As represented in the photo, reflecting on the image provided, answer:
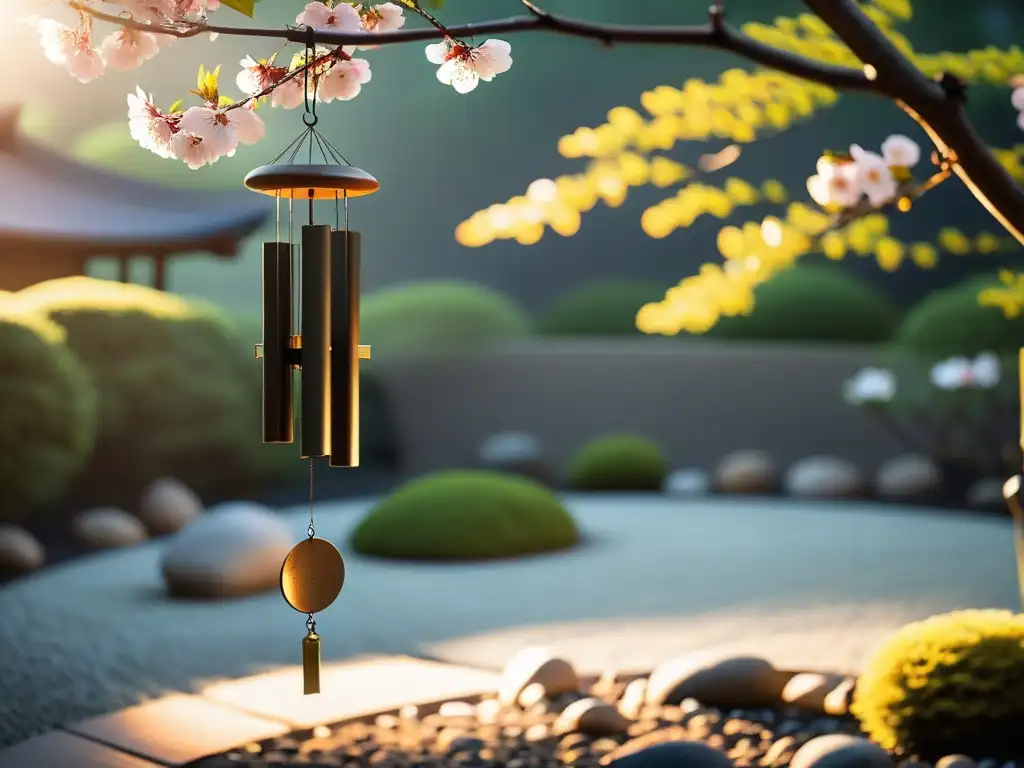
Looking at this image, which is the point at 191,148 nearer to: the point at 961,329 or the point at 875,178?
the point at 875,178

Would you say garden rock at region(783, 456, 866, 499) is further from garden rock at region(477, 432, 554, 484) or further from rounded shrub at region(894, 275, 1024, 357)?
garden rock at region(477, 432, 554, 484)

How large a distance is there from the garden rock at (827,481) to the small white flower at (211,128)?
30.8 feet

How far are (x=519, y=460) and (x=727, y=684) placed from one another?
321 inches

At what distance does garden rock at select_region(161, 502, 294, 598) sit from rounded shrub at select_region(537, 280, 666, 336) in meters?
9.15

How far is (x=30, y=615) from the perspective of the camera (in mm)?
6152

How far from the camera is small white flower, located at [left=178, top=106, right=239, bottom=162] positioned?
251 cm

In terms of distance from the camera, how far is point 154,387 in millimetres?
9922

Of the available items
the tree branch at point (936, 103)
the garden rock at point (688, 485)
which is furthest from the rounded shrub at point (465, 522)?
the tree branch at point (936, 103)

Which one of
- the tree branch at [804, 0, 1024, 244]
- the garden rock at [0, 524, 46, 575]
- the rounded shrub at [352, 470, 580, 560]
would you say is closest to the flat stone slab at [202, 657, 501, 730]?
the tree branch at [804, 0, 1024, 244]

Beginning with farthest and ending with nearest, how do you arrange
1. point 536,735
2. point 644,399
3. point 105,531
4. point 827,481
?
point 644,399
point 827,481
point 105,531
point 536,735

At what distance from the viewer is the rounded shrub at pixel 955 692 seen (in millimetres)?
3451

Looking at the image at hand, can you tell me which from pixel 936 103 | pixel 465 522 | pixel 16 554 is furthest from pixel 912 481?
pixel 936 103

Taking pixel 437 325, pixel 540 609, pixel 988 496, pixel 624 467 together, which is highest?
pixel 437 325

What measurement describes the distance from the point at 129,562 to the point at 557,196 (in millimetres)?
5575
